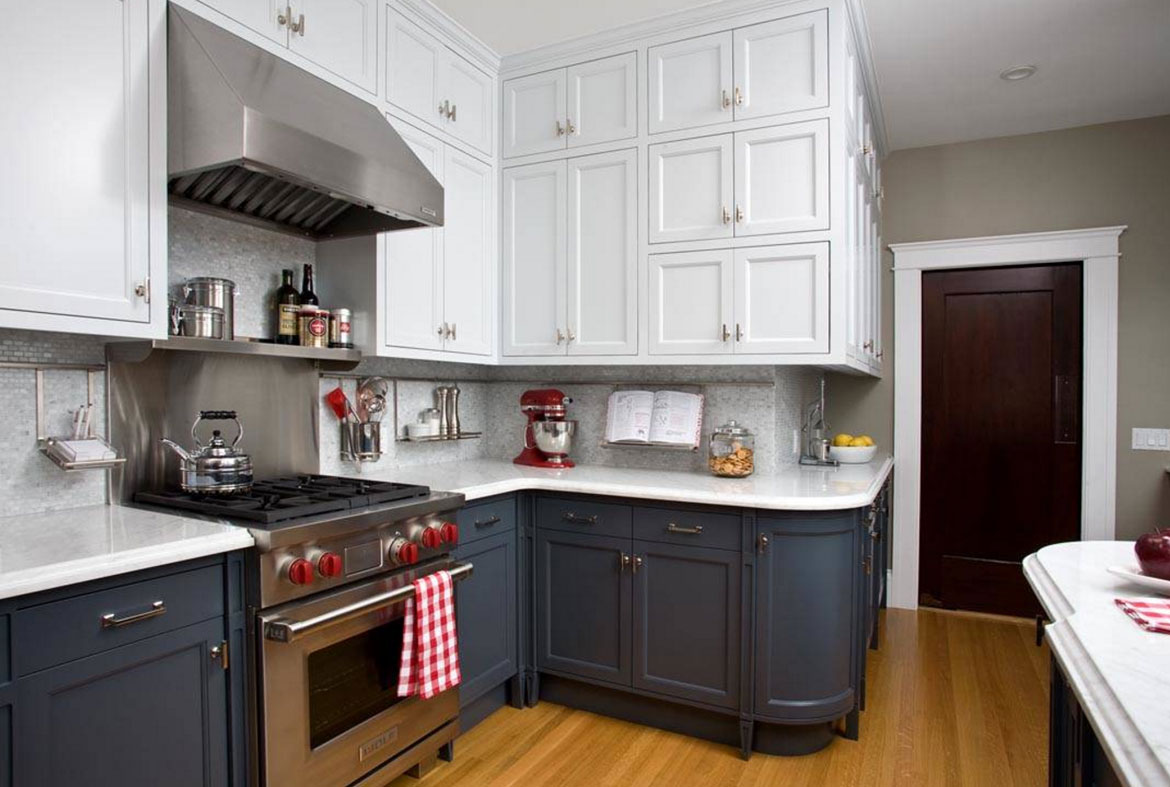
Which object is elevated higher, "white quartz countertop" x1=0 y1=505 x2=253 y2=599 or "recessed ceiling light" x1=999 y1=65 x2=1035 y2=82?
"recessed ceiling light" x1=999 y1=65 x2=1035 y2=82

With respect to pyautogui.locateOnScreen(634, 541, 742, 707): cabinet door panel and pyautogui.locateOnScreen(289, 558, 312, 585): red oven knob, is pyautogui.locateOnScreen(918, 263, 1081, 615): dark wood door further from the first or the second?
pyautogui.locateOnScreen(289, 558, 312, 585): red oven knob

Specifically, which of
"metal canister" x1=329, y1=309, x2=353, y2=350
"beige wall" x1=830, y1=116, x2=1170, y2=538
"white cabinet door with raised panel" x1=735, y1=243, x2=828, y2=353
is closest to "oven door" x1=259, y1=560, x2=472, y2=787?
"metal canister" x1=329, y1=309, x2=353, y2=350

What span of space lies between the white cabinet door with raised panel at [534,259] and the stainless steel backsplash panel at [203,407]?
964 millimetres

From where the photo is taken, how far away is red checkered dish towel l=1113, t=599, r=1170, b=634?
3.54 feet

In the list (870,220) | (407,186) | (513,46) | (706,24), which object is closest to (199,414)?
(407,186)

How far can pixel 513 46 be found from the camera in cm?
314

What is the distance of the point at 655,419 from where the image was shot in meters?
3.18

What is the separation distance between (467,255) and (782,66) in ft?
4.81

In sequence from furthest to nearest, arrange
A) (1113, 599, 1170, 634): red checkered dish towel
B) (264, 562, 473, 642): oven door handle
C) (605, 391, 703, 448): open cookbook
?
(605, 391, 703, 448): open cookbook → (264, 562, 473, 642): oven door handle → (1113, 599, 1170, 634): red checkered dish towel

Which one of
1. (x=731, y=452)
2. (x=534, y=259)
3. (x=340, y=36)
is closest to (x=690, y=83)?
(x=534, y=259)

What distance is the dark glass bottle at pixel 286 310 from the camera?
247cm

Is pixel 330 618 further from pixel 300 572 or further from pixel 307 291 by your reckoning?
pixel 307 291

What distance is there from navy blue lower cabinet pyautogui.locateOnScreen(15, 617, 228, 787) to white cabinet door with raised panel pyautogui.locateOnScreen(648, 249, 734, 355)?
6.26ft

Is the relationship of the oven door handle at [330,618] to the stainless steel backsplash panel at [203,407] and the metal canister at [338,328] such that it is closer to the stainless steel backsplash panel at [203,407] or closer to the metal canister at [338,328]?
the stainless steel backsplash panel at [203,407]
